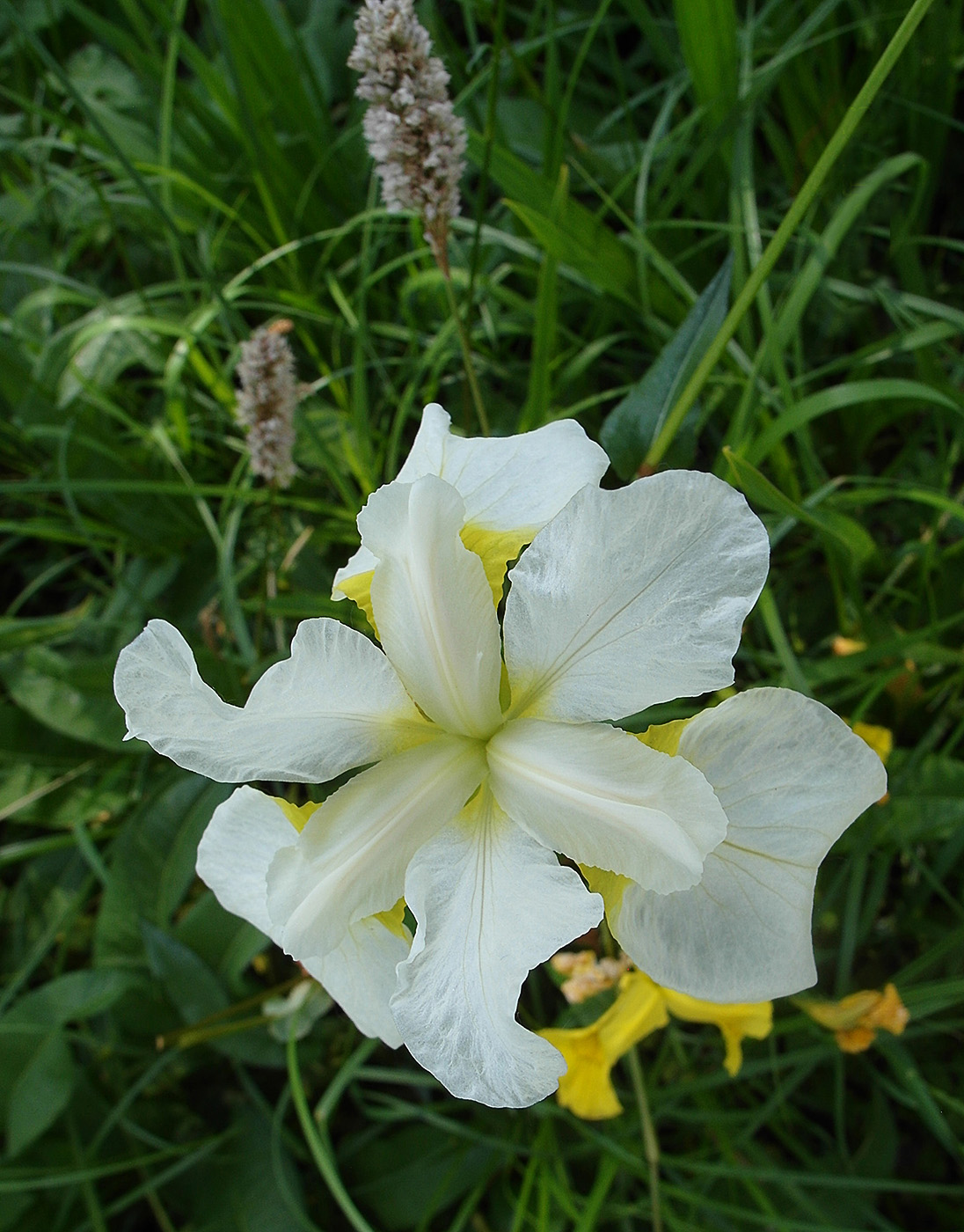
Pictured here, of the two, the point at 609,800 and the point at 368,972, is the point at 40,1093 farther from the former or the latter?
the point at 609,800

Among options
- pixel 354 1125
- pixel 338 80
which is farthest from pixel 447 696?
pixel 338 80

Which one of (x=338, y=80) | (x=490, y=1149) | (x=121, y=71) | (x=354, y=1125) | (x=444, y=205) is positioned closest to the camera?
(x=444, y=205)

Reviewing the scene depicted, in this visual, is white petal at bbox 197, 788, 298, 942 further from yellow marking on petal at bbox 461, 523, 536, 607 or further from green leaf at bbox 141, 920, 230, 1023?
green leaf at bbox 141, 920, 230, 1023

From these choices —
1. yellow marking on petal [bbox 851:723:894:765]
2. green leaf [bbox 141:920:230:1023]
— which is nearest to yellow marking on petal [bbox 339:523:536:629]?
yellow marking on petal [bbox 851:723:894:765]

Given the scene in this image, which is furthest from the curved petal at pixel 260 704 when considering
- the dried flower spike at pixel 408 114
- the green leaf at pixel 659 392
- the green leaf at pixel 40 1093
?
the green leaf at pixel 40 1093

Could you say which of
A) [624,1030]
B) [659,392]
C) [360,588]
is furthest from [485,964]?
[659,392]

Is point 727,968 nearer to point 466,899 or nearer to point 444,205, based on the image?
point 466,899

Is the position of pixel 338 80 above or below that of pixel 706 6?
below
